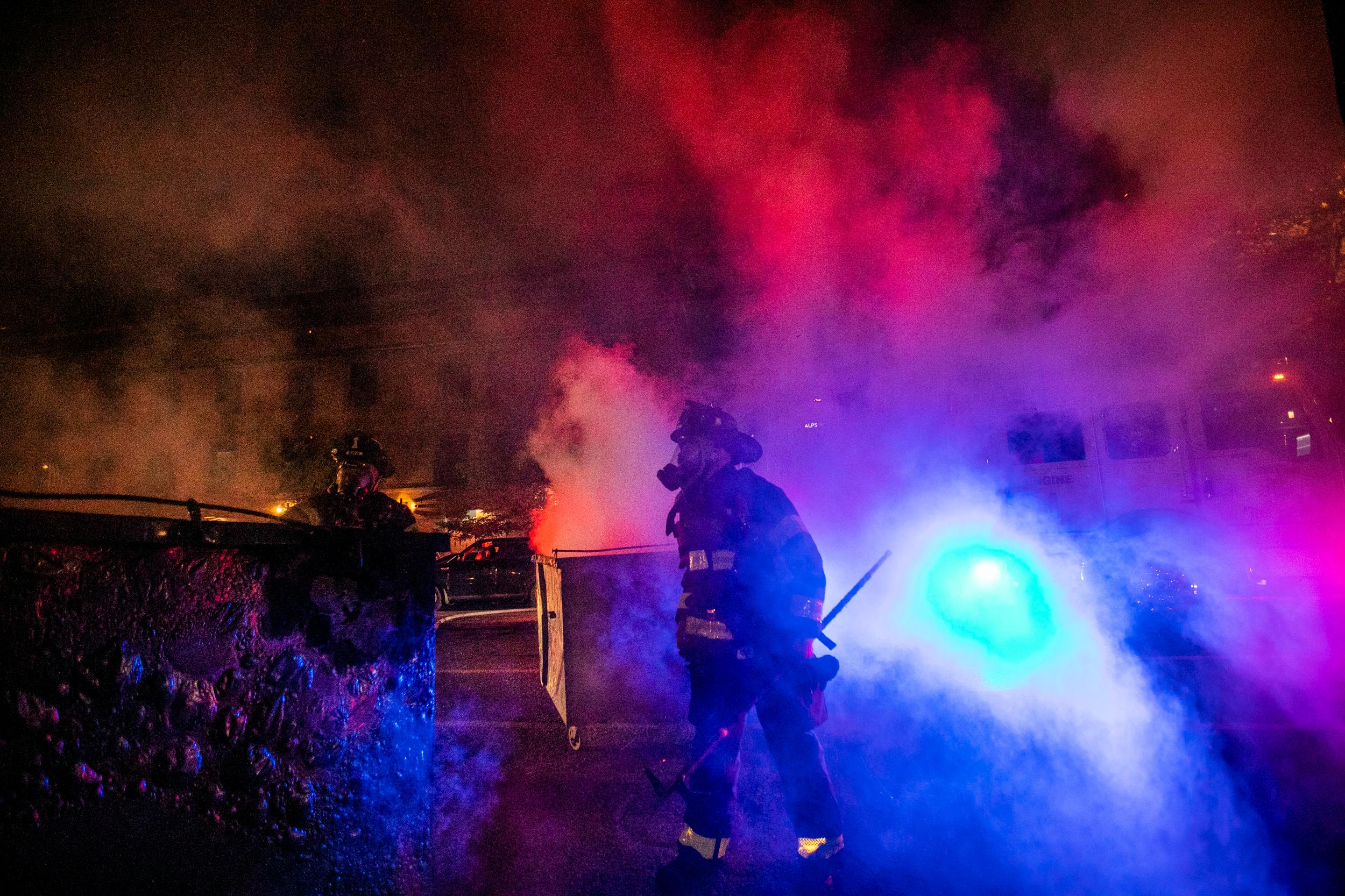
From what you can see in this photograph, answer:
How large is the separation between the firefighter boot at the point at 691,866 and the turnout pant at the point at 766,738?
0.04 m

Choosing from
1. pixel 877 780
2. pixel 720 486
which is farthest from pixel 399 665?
pixel 877 780

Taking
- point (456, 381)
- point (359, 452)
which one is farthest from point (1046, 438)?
point (456, 381)

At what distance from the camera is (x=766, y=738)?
2768 mm

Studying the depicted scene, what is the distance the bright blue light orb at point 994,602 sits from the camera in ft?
18.4

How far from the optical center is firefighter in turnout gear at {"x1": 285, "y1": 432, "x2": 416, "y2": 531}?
12.7 feet

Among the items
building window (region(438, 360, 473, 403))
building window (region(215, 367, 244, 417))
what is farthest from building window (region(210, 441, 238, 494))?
building window (region(438, 360, 473, 403))

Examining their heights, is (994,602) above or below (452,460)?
below

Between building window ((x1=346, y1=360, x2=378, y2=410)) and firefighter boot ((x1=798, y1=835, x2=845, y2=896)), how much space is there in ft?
66.5

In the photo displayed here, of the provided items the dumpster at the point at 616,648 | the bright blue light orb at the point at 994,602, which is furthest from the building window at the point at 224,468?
the bright blue light orb at the point at 994,602

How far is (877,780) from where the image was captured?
11.3ft

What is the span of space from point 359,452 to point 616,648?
2169 millimetres

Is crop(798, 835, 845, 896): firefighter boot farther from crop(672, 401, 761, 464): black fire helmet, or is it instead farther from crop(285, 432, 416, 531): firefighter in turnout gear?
crop(285, 432, 416, 531): firefighter in turnout gear

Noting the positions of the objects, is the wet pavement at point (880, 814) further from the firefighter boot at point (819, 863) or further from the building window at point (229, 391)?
the building window at point (229, 391)

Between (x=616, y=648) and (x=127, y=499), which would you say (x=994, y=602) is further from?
(x=127, y=499)
